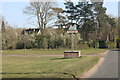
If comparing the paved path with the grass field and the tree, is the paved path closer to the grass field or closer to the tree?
the grass field

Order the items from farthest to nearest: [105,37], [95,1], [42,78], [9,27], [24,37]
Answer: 1. [105,37]
2. [95,1]
3. [9,27]
4. [24,37]
5. [42,78]

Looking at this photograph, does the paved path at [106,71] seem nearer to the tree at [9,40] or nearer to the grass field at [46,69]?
the grass field at [46,69]

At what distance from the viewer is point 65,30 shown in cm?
6125

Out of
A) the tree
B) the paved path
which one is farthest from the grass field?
the tree

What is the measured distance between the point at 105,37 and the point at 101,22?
27.1 ft

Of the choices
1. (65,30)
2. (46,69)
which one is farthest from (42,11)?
(46,69)

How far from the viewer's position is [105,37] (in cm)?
6706

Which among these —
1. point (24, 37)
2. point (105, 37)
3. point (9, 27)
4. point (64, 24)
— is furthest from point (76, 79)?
point (105, 37)

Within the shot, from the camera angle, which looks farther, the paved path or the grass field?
the paved path

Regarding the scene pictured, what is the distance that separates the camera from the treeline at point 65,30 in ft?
171

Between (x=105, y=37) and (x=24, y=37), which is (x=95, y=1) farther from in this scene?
(x=24, y=37)

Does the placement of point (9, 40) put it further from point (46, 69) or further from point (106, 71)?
point (106, 71)

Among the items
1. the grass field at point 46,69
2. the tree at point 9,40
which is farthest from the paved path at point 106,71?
the tree at point 9,40

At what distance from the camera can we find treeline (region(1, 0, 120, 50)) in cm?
5216
